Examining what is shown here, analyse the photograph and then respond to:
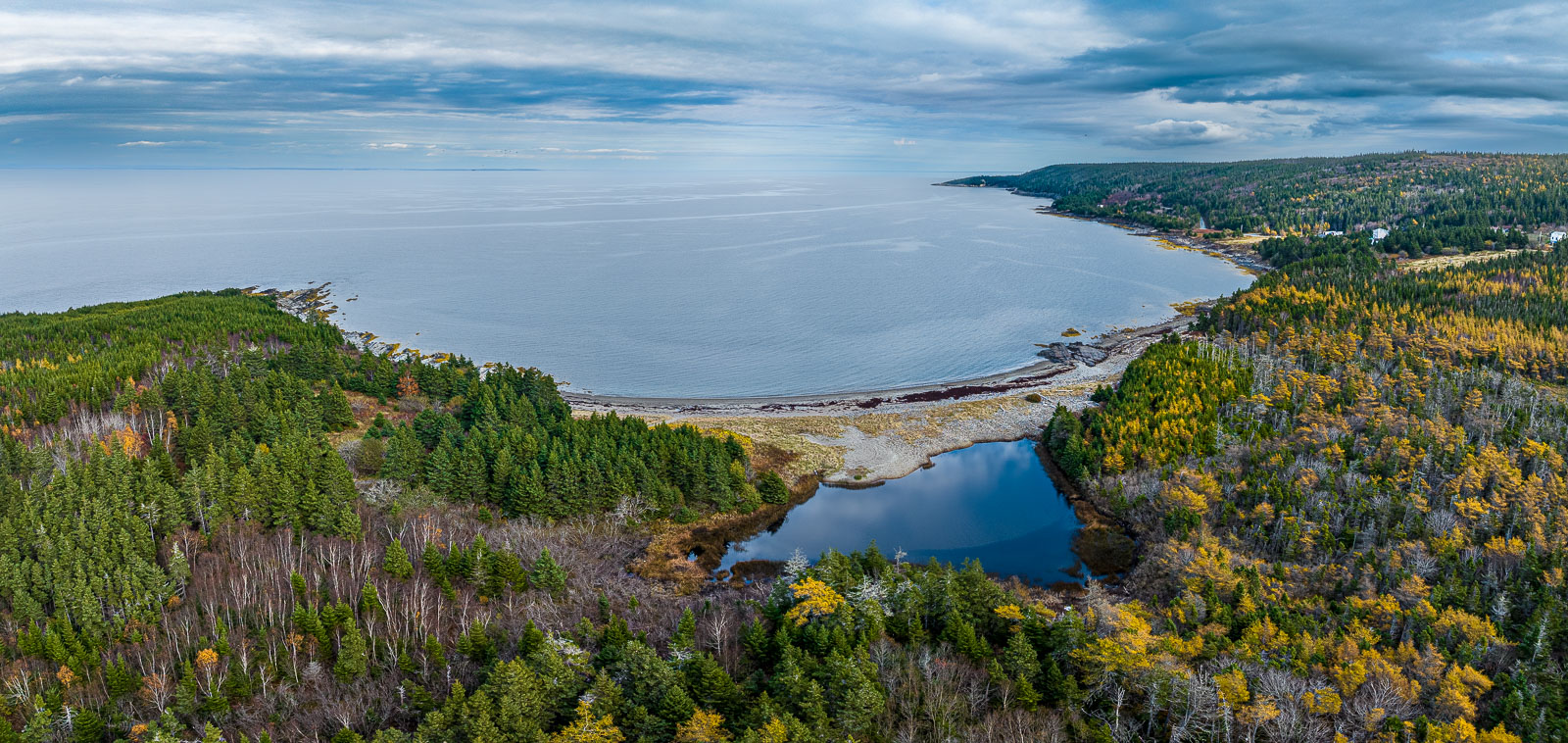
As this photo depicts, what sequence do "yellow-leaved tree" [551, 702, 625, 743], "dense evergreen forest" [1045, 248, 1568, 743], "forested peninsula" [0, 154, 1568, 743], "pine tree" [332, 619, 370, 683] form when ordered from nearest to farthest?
"yellow-leaved tree" [551, 702, 625, 743]
"forested peninsula" [0, 154, 1568, 743]
"dense evergreen forest" [1045, 248, 1568, 743]
"pine tree" [332, 619, 370, 683]

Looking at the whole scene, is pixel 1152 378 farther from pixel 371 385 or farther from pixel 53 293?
pixel 53 293

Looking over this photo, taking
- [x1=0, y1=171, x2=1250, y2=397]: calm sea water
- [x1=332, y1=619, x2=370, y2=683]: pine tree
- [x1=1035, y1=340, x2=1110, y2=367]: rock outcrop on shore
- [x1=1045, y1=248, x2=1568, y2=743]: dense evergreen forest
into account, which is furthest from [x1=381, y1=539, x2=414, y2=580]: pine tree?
[x1=1035, y1=340, x2=1110, y2=367]: rock outcrop on shore

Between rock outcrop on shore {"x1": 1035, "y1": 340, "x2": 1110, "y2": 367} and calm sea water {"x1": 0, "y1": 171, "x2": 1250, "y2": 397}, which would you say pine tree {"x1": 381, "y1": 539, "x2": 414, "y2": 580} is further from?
rock outcrop on shore {"x1": 1035, "y1": 340, "x2": 1110, "y2": 367}

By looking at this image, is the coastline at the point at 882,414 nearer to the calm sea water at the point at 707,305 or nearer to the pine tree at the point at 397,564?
the calm sea water at the point at 707,305

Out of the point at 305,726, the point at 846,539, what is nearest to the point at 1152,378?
the point at 846,539

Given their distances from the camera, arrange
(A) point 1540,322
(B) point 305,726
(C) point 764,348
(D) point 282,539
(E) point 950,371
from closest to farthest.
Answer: (B) point 305,726 → (D) point 282,539 → (A) point 1540,322 → (E) point 950,371 → (C) point 764,348

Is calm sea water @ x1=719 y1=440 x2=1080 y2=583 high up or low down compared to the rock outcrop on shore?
down

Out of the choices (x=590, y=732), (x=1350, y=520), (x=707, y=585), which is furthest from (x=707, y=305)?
(x=590, y=732)
